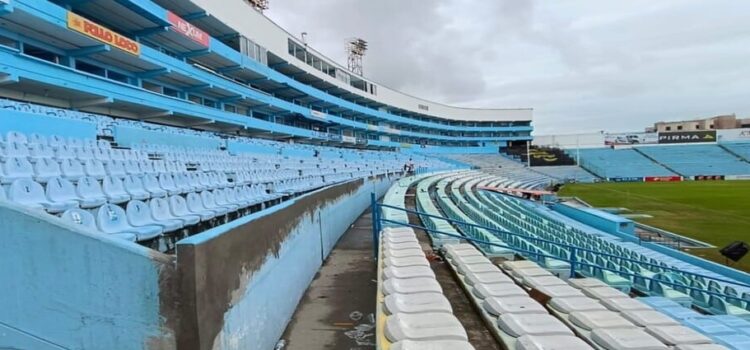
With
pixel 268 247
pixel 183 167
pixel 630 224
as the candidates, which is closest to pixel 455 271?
pixel 268 247

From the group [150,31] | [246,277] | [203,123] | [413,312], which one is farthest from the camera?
[203,123]

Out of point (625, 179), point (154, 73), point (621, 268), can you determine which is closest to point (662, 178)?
point (625, 179)

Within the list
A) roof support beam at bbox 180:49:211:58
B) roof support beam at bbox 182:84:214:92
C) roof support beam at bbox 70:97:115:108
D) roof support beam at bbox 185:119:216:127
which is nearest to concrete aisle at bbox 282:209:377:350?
roof support beam at bbox 70:97:115:108

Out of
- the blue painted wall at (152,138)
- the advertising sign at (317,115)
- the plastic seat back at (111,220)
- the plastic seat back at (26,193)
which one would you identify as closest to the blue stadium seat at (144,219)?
the plastic seat back at (111,220)

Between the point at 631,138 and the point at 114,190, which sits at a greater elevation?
the point at 631,138

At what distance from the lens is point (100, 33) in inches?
591

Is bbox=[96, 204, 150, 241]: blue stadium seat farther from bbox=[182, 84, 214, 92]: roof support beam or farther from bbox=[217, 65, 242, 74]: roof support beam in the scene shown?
bbox=[217, 65, 242, 74]: roof support beam

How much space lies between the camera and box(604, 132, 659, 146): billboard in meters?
69.8

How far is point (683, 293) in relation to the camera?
7.55m

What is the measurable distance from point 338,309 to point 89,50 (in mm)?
15878

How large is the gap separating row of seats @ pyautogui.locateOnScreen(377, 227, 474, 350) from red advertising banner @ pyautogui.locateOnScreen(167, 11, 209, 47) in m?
19.1

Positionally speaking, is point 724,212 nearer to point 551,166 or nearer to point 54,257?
point 54,257

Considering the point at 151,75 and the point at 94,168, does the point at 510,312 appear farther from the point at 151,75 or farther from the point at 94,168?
the point at 151,75

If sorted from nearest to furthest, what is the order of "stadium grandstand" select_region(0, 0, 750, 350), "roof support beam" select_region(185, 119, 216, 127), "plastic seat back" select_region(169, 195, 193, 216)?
"stadium grandstand" select_region(0, 0, 750, 350), "plastic seat back" select_region(169, 195, 193, 216), "roof support beam" select_region(185, 119, 216, 127)
